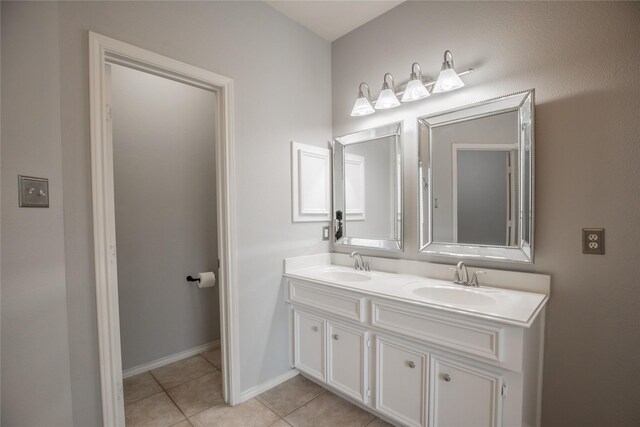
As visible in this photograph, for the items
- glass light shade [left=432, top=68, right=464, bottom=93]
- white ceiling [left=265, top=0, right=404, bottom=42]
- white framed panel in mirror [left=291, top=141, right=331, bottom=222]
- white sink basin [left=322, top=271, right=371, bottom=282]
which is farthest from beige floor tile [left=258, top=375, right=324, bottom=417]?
white ceiling [left=265, top=0, right=404, bottom=42]

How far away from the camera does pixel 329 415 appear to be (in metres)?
1.83

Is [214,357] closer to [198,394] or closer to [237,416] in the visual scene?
[198,394]

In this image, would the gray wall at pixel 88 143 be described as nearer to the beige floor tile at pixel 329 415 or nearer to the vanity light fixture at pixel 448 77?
the beige floor tile at pixel 329 415

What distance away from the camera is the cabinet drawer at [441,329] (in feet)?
4.12

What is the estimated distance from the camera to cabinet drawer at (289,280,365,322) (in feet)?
5.71

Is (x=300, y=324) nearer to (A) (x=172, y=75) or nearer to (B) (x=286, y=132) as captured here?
(B) (x=286, y=132)

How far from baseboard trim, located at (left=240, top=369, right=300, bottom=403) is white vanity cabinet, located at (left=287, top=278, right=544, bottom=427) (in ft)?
0.94

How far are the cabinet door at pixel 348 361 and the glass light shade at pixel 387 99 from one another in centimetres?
153

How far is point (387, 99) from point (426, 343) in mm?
1568

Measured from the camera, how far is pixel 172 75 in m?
1.69

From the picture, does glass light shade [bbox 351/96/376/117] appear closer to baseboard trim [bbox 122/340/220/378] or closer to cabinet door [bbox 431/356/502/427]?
cabinet door [bbox 431/356/502/427]

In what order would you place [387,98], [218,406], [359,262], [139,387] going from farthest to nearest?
1. [359,262]
2. [139,387]
3. [387,98]
4. [218,406]

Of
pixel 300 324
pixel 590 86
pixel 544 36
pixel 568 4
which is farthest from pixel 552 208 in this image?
→ pixel 300 324

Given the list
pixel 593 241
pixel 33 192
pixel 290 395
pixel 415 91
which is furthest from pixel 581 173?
pixel 33 192
